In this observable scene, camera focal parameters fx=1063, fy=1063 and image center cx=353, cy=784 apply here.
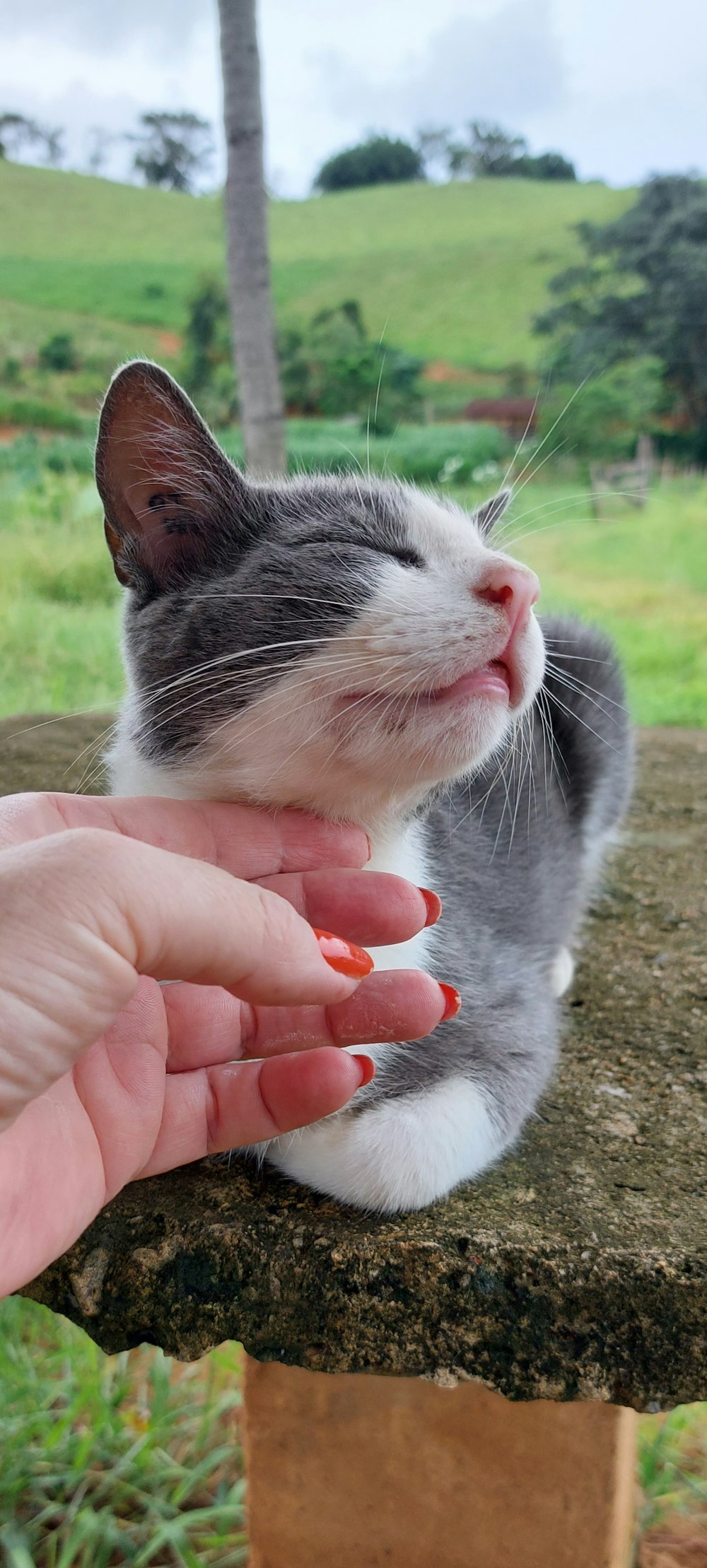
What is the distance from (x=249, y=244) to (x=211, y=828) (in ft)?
7.51

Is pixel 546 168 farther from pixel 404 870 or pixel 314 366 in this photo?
pixel 404 870

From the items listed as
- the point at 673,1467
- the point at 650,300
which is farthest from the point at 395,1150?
the point at 650,300

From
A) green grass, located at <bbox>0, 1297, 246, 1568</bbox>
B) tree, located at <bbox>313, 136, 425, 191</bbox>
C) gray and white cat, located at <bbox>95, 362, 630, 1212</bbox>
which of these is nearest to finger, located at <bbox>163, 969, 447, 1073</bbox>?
gray and white cat, located at <bbox>95, 362, 630, 1212</bbox>

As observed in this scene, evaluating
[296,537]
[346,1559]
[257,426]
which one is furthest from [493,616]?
[257,426]

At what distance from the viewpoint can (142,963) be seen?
628 millimetres

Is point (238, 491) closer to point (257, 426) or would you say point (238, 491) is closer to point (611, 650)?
point (611, 650)

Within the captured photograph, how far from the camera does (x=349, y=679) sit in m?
0.79

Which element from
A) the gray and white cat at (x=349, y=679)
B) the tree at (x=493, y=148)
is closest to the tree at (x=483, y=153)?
the tree at (x=493, y=148)

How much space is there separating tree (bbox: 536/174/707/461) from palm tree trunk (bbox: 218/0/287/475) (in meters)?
0.85

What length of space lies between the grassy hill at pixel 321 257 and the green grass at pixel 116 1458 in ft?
7.97

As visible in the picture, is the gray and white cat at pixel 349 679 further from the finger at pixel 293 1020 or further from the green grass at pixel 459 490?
the green grass at pixel 459 490

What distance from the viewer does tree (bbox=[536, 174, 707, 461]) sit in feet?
9.65

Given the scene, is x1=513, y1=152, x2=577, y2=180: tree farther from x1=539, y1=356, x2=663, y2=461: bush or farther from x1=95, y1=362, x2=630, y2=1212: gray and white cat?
x1=95, y1=362, x2=630, y2=1212: gray and white cat

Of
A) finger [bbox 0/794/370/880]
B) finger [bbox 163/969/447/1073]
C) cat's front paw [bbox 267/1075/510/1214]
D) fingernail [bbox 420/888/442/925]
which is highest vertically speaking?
finger [bbox 0/794/370/880]
